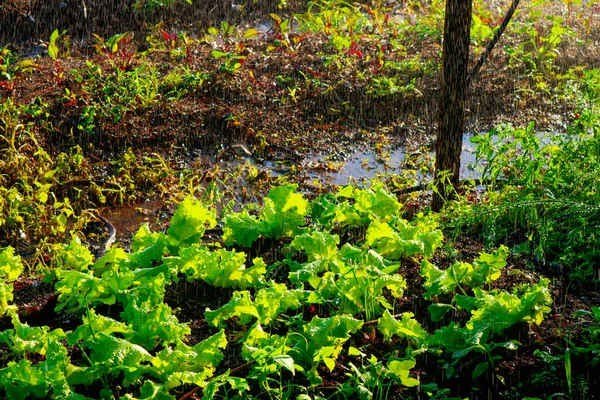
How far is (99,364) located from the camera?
9.71ft

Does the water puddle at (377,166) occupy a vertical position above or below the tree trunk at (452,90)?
below

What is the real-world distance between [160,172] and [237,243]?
6.61 feet

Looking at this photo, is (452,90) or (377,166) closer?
(452,90)

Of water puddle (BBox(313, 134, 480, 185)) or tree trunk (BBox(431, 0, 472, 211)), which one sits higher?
tree trunk (BBox(431, 0, 472, 211))

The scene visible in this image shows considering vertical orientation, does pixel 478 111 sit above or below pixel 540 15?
below

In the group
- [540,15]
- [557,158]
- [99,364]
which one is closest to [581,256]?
[557,158]

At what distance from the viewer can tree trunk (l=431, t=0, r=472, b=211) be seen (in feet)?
16.1

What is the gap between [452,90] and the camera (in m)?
5.08

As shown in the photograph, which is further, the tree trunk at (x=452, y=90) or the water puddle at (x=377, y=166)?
the water puddle at (x=377, y=166)

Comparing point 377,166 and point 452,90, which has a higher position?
point 452,90

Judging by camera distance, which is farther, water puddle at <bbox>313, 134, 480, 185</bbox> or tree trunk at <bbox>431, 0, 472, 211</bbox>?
water puddle at <bbox>313, 134, 480, 185</bbox>

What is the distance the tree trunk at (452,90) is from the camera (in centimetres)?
490

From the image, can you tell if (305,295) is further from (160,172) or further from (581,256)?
(160,172)

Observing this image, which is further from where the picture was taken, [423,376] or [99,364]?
[423,376]
